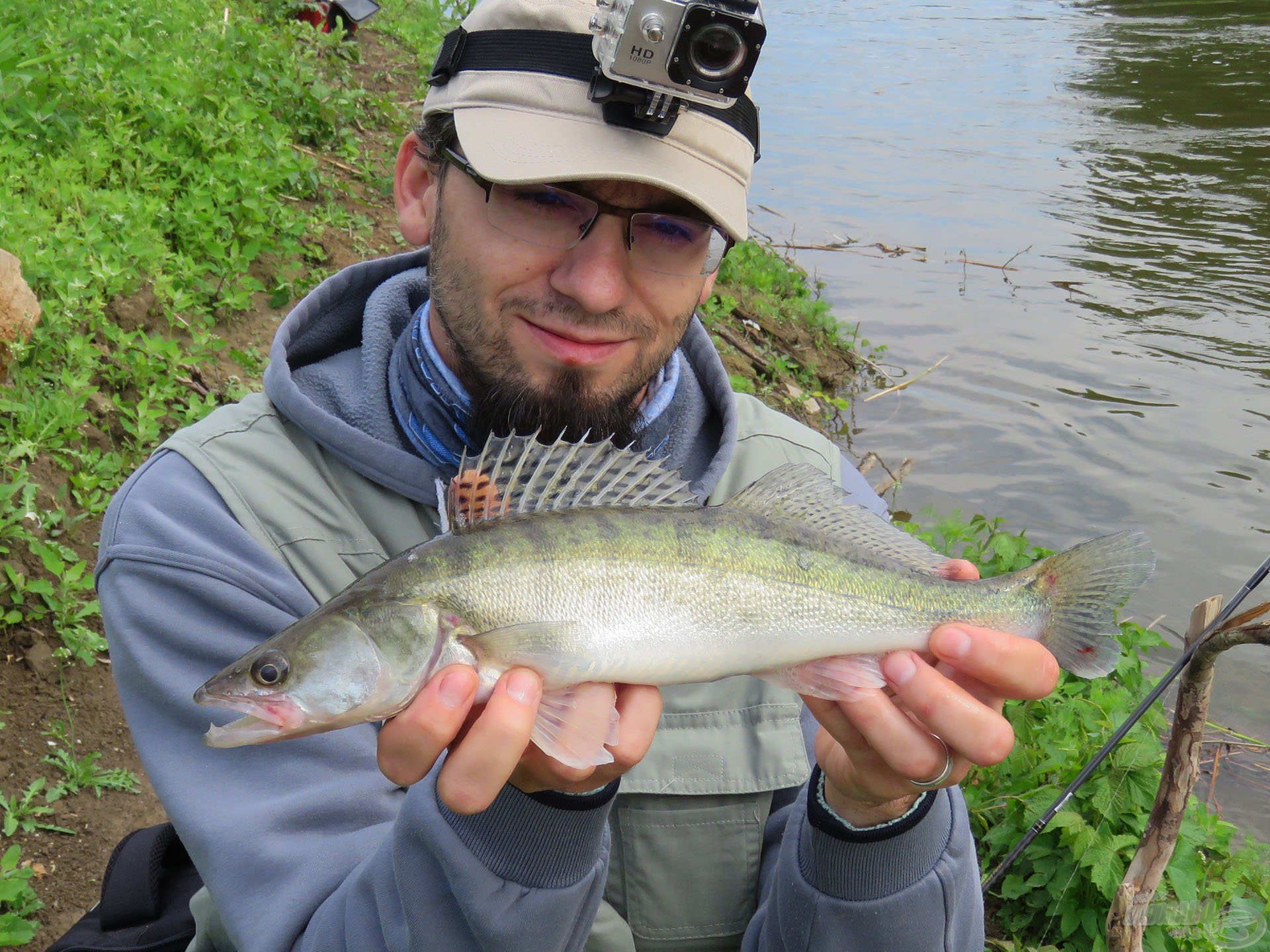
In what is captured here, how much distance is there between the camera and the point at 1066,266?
10375 mm

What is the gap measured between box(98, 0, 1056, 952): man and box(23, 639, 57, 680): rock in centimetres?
157

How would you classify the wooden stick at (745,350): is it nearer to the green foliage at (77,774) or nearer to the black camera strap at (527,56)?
the black camera strap at (527,56)

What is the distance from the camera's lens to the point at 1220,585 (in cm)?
612

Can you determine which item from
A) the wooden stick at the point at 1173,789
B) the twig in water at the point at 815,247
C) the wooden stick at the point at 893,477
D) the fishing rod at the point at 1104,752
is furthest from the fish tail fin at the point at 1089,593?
the twig in water at the point at 815,247

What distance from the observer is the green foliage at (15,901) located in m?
2.79

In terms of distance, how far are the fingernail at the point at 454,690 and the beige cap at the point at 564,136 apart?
1.14 m

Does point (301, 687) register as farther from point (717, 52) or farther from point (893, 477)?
point (893, 477)

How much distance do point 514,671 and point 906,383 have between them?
6.98m

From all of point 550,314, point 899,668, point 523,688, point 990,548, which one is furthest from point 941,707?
point 990,548

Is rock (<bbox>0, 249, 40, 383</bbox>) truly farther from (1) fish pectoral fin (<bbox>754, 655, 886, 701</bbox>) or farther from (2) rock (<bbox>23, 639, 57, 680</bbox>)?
(1) fish pectoral fin (<bbox>754, 655, 886, 701</bbox>)

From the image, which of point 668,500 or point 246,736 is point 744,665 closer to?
point 668,500

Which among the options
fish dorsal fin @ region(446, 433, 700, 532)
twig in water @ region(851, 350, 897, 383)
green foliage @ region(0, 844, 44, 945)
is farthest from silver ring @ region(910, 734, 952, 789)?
twig in water @ region(851, 350, 897, 383)

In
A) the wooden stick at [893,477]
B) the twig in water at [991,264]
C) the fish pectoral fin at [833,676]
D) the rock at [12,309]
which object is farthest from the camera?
the twig in water at [991,264]

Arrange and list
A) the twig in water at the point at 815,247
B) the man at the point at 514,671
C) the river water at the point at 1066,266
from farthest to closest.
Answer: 1. the twig in water at the point at 815,247
2. the river water at the point at 1066,266
3. the man at the point at 514,671
